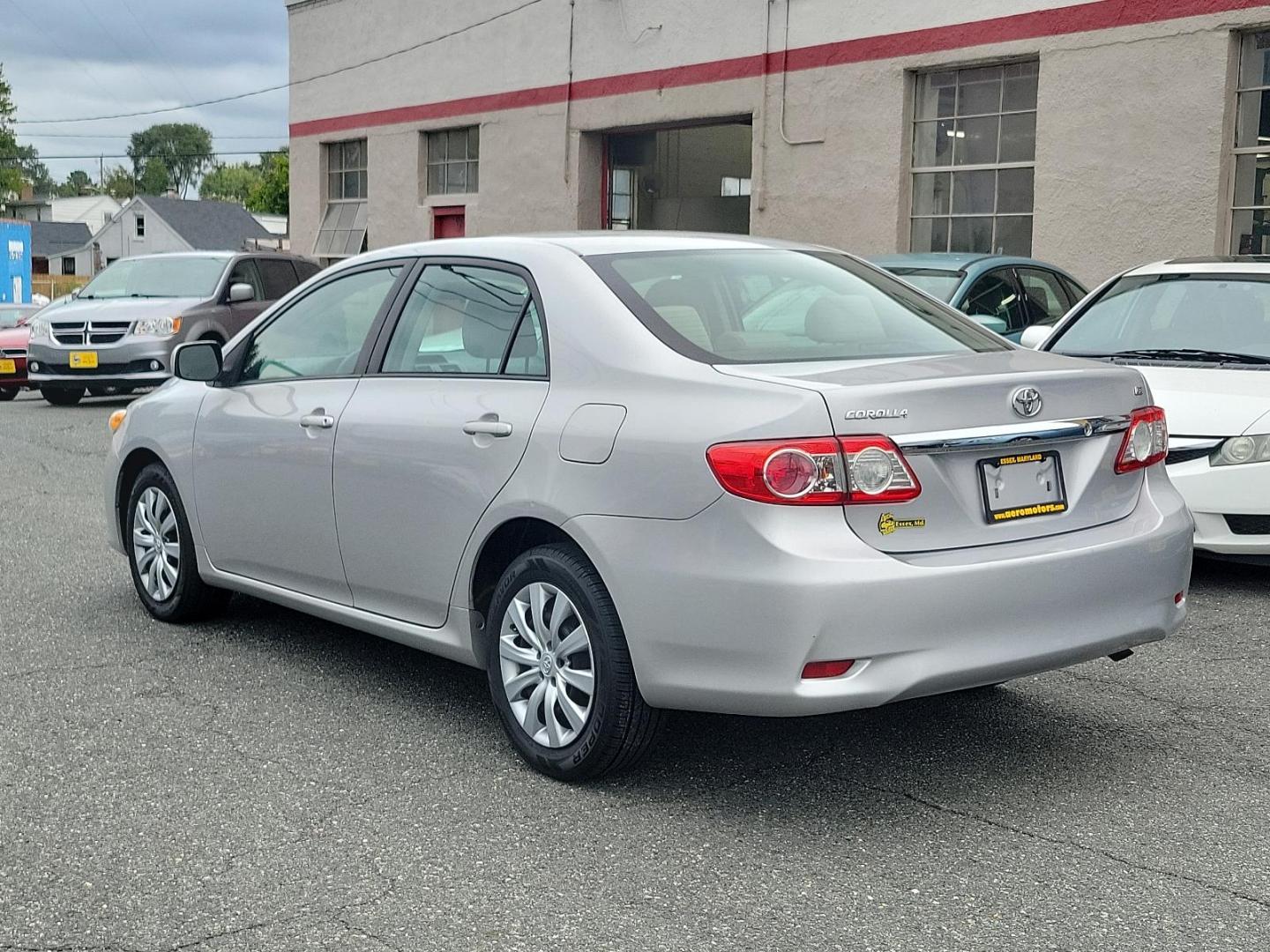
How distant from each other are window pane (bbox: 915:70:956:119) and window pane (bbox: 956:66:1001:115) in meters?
0.10

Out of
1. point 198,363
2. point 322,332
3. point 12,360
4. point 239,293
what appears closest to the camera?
point 322,332

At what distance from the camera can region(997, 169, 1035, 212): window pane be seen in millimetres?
16375

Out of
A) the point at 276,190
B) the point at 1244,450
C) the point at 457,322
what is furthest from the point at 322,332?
the point at 276,190

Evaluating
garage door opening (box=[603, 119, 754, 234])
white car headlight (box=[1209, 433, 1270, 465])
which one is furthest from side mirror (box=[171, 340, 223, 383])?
garage door opening (box=[603, 119, 754, 234])

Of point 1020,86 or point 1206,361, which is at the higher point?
point 1020,86

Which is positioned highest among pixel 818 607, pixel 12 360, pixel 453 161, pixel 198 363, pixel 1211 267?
pixel 453 161

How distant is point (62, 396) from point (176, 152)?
5882 inches

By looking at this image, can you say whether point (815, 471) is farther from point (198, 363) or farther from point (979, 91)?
point (979, 91)

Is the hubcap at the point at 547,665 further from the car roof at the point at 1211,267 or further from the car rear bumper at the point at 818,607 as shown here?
the car roof at the point at 1211,267

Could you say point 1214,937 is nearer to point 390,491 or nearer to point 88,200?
point 390,491

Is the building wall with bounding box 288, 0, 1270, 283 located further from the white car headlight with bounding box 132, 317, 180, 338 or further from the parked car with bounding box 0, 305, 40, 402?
the parked car with bounding box 0, 305, 40, 402

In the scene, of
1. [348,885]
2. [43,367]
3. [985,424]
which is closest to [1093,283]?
[43,367]

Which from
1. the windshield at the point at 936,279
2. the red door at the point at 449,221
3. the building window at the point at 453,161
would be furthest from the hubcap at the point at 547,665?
the red door at the point at 449,221

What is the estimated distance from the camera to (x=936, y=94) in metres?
17.1
